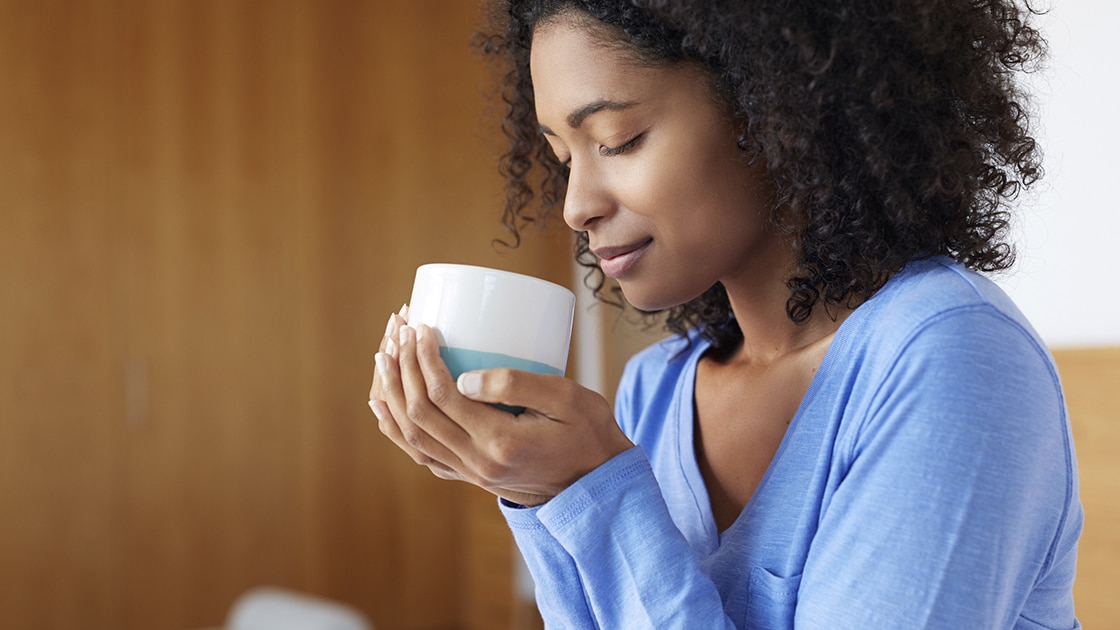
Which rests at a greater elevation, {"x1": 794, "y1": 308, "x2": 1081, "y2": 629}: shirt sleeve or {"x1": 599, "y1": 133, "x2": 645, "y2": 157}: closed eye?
{"x1": 599, "y1": 133, "x2": 645, "y2": 157}: closed eye

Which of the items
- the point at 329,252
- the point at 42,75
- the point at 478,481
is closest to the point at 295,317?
the point at 329,252

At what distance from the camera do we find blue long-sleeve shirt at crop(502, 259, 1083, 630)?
62 centimetres

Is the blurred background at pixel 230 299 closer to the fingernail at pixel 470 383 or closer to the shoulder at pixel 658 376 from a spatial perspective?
the shoulder at pixel 658 376

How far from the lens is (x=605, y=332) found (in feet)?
11.7

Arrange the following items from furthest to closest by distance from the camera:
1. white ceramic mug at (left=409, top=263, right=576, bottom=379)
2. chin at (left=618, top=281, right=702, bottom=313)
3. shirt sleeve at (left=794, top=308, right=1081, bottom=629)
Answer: chin at (left=618, top=281, right=702, bottom=313) → white ceramic mug at (left=409, top=263, right=576, bottom=379) → shirt sleeve at (left=794, top=308, right=1081, bottom=629)

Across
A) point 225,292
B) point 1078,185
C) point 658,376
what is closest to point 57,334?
point 225,292

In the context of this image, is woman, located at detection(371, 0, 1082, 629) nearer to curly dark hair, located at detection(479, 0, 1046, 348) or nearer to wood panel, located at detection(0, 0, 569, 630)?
curly dark hair, located at detection(479, 0, 1046, 348)

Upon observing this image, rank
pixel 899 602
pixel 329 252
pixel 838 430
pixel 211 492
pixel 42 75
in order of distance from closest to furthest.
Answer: pixel 899 602, pixel 838 430, pixel 42 75, pixel 211 492, pixel 329 252

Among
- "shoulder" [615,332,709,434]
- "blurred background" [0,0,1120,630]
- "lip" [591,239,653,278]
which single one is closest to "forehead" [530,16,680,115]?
"lip" [591,239,653,278]

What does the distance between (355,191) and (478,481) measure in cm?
341

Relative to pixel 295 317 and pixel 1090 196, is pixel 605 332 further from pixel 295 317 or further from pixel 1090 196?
pixel 1090 196

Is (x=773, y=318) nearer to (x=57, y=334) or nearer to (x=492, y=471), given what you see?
(x=492, y=471)

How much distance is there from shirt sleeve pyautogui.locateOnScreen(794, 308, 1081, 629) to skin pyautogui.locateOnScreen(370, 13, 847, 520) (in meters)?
0.18

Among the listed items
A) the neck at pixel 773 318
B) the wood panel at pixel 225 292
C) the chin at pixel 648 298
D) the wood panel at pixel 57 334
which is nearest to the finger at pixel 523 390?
the chin at pixel 648 298
